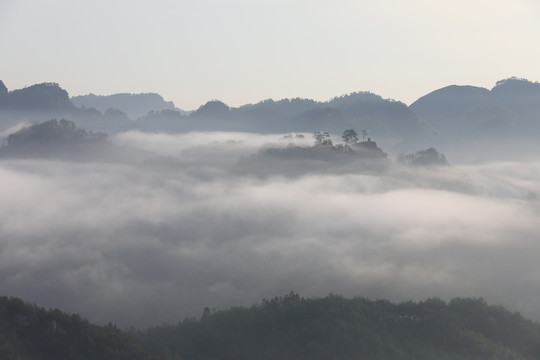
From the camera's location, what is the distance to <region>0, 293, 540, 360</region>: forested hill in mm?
58469

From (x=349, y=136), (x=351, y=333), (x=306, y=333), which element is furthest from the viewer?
(x=349, y=136)

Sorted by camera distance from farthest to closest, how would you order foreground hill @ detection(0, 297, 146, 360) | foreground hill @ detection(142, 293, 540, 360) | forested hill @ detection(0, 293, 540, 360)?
foreground hill @ detection(142, 293, 540, 360) → forested hill @ detection(0, 293, 540, 360) → foreground hill @ detection(0, 297, 146, 360)

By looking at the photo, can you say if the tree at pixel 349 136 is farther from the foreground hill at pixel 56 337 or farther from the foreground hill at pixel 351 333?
the foreground hill at pixel 56 337

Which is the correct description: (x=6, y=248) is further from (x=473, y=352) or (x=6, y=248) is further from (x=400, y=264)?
(x=473, y=352)

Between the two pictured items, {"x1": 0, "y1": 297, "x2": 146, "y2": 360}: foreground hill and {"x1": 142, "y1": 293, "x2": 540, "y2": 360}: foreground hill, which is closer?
{"x1": 0, "y1": 297, "x2": 146, "y2": 360}: foreground hill

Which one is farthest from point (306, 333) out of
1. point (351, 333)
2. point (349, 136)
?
point (349, 136)

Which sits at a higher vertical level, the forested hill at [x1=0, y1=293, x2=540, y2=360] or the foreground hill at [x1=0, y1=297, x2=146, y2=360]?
the foreground hill at [x1=0, y1=297, x2=146, y2=360]

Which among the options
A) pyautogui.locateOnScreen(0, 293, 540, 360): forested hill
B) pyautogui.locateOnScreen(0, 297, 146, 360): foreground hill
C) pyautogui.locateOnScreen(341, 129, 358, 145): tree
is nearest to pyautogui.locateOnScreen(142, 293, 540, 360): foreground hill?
pyautogui.locateOnScreen(0, 293, 540, 360): forested hill

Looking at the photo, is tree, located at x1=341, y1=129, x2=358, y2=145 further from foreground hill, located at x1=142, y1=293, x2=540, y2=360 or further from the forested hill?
foreground hill, located at x1=142, y1=293, x2=540, y2=360

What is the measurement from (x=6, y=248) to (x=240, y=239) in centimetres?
5989

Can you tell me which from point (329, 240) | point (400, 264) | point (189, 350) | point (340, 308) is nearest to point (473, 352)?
point (340, 308)

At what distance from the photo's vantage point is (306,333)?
73.1 metres

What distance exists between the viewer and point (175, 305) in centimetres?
12700

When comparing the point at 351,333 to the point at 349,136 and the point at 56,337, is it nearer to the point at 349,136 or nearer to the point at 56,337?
the point at 56,337
